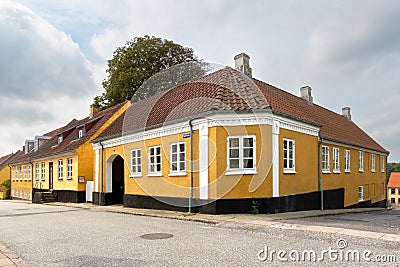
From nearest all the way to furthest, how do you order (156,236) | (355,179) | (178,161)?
(156,236), (178,161), (355,179)

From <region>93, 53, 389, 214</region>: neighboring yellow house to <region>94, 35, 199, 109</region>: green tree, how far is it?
11.8 metres

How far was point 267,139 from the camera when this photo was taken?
14.4 meters

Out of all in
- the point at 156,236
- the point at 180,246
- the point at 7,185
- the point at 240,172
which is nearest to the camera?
the point at 180,246

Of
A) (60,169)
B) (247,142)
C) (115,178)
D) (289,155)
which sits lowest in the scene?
(115,178)

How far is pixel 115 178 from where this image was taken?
75.6ft

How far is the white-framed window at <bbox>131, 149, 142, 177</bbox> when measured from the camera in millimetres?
18805

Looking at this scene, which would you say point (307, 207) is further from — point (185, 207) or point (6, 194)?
point (6, 194)

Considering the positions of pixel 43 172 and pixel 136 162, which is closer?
pixel 136 162

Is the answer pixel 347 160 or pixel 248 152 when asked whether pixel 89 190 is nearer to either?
pixel 248 152

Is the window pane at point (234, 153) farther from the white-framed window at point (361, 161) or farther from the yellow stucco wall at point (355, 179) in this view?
the white-framed window at point (361, 161)

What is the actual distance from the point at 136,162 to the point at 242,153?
6.65m

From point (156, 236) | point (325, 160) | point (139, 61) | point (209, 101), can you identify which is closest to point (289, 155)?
point (209, 101)

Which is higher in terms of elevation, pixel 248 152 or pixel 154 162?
pixel 248 152

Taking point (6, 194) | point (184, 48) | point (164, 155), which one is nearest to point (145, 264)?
point (164, 155)
